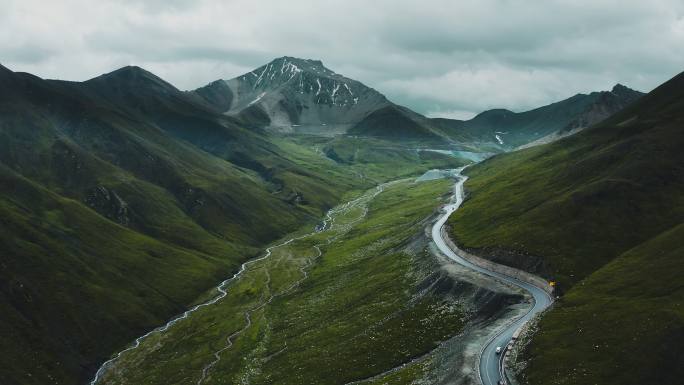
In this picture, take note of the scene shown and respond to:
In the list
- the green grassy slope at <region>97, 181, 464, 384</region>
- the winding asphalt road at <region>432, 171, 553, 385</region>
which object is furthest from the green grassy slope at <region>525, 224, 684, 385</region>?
the green grassy slope at <region>97, 181, 464, 384</region>

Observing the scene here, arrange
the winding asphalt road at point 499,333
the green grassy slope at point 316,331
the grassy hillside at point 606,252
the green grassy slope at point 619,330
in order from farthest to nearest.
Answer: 1. the green grassy slope at point 316,331
2. the winding asphalt road at point 499,333
3. the grassy hillside at point 606,252
4. the green grassy slope at point 619,330

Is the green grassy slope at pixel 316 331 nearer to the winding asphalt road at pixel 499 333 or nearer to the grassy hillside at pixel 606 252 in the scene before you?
the winding asphalt road at pixel 499 333

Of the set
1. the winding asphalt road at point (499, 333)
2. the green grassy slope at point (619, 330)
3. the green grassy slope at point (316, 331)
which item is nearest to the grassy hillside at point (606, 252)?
the green grassy slope at point (619, 330)

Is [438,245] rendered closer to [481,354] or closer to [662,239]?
[662,239]

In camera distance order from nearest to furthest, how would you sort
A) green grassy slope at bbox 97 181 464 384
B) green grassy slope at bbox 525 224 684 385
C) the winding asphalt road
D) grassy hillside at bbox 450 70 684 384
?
green grassy slope at bbox 525 224 684 385, grassy hillside at bbox 450 70 684 384, the winding asphalt road, green grassy slope at bbox 97 181 464 384

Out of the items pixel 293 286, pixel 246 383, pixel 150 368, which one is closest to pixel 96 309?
pixel 150 368

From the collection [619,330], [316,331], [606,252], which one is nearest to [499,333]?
[619,330]

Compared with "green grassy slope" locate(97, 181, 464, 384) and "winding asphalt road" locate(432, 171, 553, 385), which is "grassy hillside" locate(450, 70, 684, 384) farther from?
"green grassy slope" locate(97, 181, 464, 384)

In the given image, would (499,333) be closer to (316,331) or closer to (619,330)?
(619,330)
